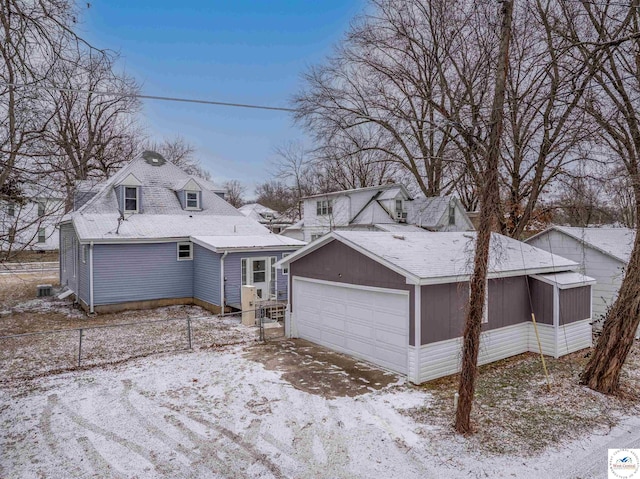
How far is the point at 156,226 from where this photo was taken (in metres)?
18.4

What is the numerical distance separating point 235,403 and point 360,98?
19.8 m

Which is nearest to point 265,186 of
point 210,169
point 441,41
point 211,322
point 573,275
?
point 210,169

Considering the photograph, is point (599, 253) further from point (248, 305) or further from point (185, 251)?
point (185, 251)

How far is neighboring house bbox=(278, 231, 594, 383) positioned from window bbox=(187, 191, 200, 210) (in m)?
9.67

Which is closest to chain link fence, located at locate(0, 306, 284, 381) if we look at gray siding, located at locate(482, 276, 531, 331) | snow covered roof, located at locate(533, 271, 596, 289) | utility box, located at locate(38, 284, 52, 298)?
gray siding, located at locate(482, 276, 531, 331)

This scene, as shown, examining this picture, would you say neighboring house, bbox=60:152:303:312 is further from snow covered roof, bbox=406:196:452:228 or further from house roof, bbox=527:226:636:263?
house roof, bbox=527:226:636:263

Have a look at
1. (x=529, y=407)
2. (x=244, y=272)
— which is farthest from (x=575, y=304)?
(x=244, y=272)

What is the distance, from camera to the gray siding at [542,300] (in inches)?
450

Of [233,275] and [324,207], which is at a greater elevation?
[324,207]

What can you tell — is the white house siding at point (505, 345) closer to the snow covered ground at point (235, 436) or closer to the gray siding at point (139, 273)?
the snow covered ground at point (235, 436)

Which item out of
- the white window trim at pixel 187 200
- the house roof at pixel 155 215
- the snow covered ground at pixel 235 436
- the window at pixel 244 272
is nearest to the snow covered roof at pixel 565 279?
the snow covered ground at pixel 235 436

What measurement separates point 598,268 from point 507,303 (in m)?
5.70

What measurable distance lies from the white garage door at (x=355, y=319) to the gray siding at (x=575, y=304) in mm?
5351

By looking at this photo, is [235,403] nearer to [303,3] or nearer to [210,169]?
[303,3]
